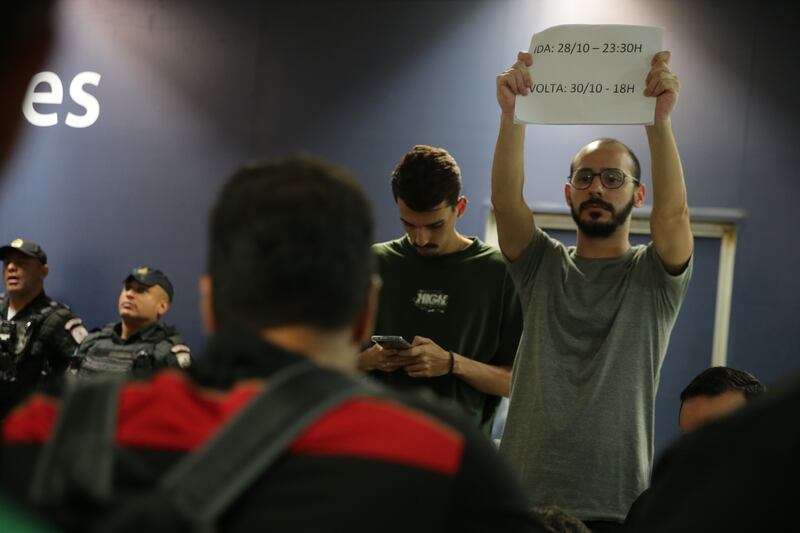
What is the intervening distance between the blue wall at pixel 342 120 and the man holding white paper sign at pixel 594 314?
229 centimetres

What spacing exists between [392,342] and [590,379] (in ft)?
1.99

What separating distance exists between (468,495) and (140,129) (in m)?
5.21

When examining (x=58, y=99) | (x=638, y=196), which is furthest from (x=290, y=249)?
(x=58, y=99)

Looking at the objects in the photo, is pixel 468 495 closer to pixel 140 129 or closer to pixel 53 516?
pixel 53 516

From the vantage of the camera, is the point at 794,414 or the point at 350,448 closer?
the point at 794,414

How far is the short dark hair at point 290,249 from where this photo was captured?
1.07 m

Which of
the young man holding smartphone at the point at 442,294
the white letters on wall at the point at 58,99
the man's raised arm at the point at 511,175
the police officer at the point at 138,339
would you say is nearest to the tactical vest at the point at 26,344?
the police officer at the point at 138,339

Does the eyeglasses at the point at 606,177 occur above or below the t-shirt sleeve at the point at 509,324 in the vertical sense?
above

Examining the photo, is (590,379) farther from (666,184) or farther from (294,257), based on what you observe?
(294,257)

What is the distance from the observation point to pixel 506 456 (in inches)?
102

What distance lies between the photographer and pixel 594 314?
2.58 meters

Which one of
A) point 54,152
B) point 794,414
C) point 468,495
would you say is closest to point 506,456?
point 468,495

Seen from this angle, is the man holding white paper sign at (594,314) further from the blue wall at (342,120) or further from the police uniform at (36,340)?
the police uniform at (36,340)

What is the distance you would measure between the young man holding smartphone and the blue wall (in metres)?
2.05
